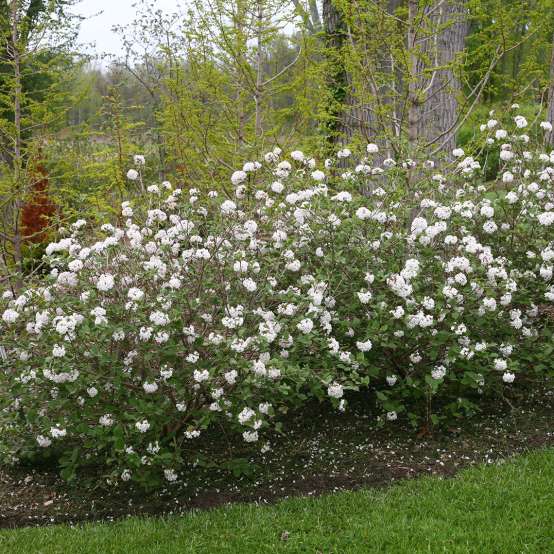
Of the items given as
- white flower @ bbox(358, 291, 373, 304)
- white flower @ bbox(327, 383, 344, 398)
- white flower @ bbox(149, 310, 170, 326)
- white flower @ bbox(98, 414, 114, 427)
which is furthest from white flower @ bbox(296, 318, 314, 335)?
white flower @ bbox(98, 414, 114, 427)

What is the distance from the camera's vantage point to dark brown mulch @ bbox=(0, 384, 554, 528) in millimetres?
4141

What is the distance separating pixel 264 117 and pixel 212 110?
0.62 m

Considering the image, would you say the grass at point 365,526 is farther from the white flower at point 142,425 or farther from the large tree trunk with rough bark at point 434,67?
the large tree trunk with rough bark at point 434,67

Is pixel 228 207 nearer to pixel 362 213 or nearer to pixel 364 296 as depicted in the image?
pixel 362 213

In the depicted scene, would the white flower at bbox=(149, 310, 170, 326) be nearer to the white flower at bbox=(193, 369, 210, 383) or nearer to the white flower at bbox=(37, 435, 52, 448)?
the white flower at bbox=(193, 369, 210, 383)

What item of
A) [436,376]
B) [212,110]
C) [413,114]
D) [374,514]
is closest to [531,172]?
[413,114]

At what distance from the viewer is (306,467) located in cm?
436

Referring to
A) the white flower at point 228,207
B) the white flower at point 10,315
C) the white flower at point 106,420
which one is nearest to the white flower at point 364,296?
the white flower at point 228,207

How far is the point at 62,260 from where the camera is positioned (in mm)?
4211

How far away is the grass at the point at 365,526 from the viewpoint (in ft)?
11.3

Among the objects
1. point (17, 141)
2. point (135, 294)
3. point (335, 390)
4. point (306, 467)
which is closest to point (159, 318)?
point (135, 294)

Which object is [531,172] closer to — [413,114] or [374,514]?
[413,114]

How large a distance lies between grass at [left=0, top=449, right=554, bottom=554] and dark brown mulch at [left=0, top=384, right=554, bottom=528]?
0.17 metres

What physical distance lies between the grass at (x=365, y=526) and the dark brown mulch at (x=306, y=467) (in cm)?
17
